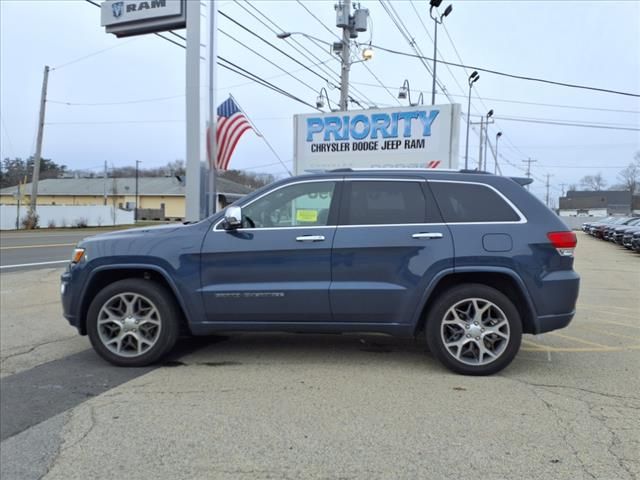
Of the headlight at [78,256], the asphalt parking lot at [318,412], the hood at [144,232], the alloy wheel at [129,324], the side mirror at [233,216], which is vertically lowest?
the asphalt parking lot at [318,412]

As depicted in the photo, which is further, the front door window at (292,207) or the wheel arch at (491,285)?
the front door window at (292,207)

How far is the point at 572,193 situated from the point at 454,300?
11165 cm

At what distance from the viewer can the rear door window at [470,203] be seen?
15.5ft

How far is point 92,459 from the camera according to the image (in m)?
3.33

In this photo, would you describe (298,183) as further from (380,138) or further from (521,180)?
(380,138)

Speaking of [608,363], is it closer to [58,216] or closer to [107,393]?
[107,393]

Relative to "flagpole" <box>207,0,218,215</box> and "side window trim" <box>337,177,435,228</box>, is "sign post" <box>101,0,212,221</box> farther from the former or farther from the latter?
"side window trim" <box>337,177,435,228</box>

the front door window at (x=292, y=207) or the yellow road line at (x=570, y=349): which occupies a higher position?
the front door window at (x=292, y=207)

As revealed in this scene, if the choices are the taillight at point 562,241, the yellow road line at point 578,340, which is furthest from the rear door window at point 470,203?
the yellow road line at point 578,340

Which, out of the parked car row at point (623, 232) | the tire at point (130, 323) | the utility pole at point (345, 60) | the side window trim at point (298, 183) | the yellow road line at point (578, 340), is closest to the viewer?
the side window trim at point (298, 183)

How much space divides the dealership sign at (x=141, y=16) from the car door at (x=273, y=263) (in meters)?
6.70

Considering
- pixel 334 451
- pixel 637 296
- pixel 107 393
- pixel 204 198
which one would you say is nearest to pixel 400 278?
pixel 334 451

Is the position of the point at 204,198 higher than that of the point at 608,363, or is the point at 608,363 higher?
the point at 204,198

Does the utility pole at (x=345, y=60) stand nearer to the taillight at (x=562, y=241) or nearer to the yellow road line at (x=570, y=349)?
the yellow road line at (x=570, y=349)
